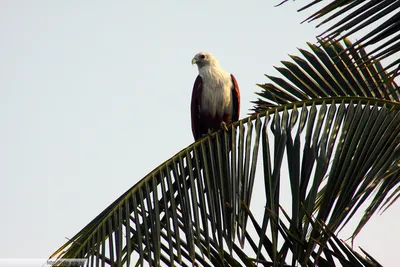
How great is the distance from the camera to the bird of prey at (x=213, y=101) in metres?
6.10

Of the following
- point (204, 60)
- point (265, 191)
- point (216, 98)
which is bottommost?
point (265, 191)

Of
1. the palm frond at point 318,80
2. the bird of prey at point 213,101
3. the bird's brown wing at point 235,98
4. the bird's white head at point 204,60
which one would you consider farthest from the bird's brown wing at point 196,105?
the palm frond at point 318,80

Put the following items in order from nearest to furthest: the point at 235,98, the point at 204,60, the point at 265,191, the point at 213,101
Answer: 1. the point at 265,191
2. the point at 213,101
3. the point at 235,98
4. the point at 204,60

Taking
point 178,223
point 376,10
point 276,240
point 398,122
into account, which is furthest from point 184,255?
point 376,10

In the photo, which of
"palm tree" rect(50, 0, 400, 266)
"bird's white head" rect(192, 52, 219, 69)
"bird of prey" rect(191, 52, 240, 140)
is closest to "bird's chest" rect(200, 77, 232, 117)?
"bird of prey" rect(191, 52, 240, 140)

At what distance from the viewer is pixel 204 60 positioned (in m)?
6.74

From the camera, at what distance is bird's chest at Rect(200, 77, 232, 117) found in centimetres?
610

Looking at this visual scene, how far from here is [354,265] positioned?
9.31 feet

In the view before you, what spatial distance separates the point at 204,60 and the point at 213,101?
0.77m

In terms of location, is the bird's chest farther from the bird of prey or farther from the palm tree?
the palm tree

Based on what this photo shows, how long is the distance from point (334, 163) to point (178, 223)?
91 centimetres

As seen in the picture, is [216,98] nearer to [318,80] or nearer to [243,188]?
[318,80]

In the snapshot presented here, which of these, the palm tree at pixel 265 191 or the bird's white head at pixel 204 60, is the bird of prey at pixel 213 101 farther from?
the palm tree at pixel 265 191

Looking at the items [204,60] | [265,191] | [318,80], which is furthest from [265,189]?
[204,60]
